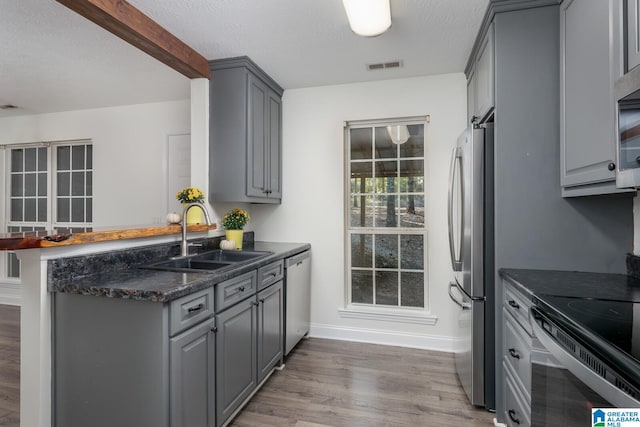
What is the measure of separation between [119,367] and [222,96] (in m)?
2.19

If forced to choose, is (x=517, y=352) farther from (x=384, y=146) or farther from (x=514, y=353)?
(x=384, y=146)

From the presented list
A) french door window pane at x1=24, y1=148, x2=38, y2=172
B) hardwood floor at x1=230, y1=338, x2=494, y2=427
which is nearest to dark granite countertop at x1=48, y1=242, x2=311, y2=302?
hardwood floor at x1=230, y1=338, x2=494, y2=427

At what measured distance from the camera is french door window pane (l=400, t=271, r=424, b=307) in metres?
3.16

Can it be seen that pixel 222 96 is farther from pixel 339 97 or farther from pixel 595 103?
pixel 595 103

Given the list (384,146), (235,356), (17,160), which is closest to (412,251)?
(384,146)

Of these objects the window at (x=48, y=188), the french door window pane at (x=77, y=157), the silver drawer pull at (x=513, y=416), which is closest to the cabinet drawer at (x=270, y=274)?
the silver drawer pull at (x=513, y=416)

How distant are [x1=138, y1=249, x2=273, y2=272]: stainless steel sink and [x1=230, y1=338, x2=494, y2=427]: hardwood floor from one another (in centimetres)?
94

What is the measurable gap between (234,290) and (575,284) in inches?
71.1

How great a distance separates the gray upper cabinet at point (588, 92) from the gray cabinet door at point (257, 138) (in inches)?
87.2

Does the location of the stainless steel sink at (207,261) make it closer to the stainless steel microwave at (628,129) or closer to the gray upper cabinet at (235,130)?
the gray upper cabinet at (235,130)

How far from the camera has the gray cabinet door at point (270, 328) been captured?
2.24 m

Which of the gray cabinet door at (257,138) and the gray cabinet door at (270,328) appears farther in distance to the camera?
the gray cabinet door at (257,138)

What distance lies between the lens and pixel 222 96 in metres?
2.82

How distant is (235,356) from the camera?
1.92 metres
